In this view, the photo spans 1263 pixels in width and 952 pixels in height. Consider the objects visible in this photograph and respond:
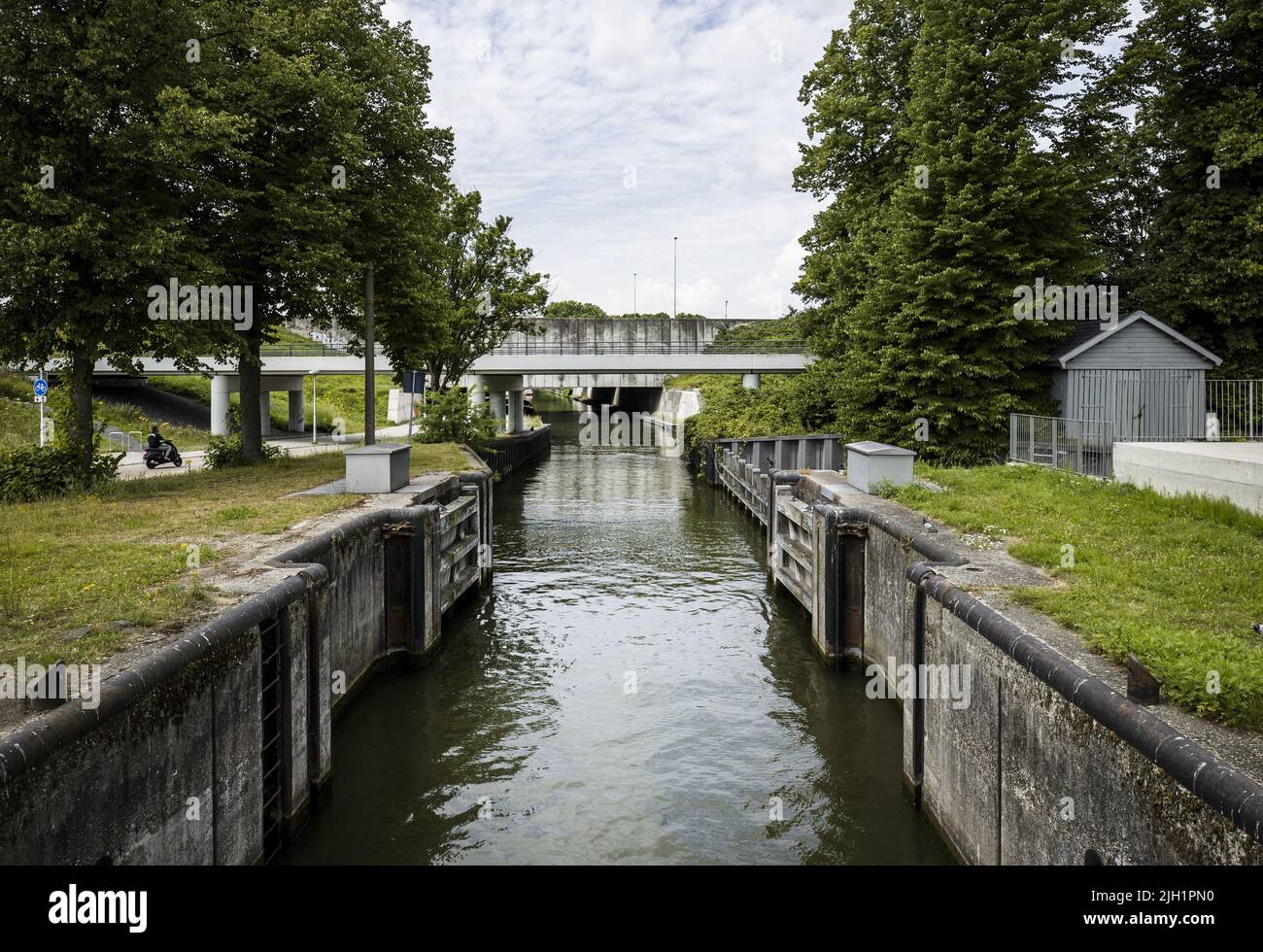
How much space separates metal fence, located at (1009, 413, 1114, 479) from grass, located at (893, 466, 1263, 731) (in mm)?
4059

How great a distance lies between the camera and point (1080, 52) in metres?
25.6

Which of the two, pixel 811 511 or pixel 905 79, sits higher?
pixel 905 79

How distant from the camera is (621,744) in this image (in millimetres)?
10805

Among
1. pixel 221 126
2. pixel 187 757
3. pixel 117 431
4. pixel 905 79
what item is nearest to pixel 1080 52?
pixel 905 79

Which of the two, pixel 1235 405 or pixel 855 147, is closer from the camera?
pixel 1235 405

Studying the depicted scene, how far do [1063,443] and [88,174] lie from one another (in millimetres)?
20190

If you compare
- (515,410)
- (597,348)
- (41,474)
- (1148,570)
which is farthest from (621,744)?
(597,348)

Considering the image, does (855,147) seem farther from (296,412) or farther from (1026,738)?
(296,412)

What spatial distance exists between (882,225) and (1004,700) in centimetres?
2179

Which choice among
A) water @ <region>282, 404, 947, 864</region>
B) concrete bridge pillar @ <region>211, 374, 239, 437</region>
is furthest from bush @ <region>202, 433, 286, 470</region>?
concrete bridge pillar @ <region>211, 374, 239, 437</region>

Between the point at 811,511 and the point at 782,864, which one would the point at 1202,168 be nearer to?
the point at 811,511

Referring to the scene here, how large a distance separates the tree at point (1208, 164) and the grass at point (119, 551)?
25.2 m

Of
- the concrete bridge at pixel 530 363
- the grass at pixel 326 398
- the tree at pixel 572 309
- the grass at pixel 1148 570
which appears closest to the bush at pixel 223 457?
the grass at pixel 1148 570

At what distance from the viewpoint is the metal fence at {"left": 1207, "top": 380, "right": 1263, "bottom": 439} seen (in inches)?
928
